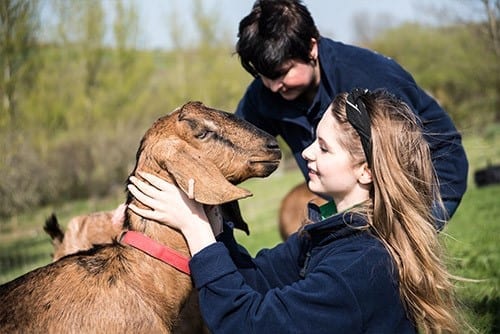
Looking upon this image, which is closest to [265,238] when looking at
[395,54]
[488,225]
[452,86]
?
[488,225]

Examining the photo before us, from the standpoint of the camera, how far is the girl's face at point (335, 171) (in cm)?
349

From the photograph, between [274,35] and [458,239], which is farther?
[458,239]

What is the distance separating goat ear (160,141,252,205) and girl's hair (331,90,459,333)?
0.64 meters

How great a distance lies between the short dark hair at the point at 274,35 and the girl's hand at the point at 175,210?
1.57 metres

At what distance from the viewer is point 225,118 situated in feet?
12.0

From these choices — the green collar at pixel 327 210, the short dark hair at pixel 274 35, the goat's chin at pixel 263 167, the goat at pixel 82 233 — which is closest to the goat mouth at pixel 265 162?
the goat's chin at pixel 263 167

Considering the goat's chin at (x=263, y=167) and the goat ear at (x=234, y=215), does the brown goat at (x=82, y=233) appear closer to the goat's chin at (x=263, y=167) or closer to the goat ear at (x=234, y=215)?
the goat ear at (x=234, y=215)

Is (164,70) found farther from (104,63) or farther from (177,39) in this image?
(104,63)

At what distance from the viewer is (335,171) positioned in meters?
3.50

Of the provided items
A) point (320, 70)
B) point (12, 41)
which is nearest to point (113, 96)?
point (12, 41)

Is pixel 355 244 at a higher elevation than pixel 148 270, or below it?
higher

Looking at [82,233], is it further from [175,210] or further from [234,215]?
[175,210]

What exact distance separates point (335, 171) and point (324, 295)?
2.20 feet

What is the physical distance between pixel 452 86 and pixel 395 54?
18.5 feet
